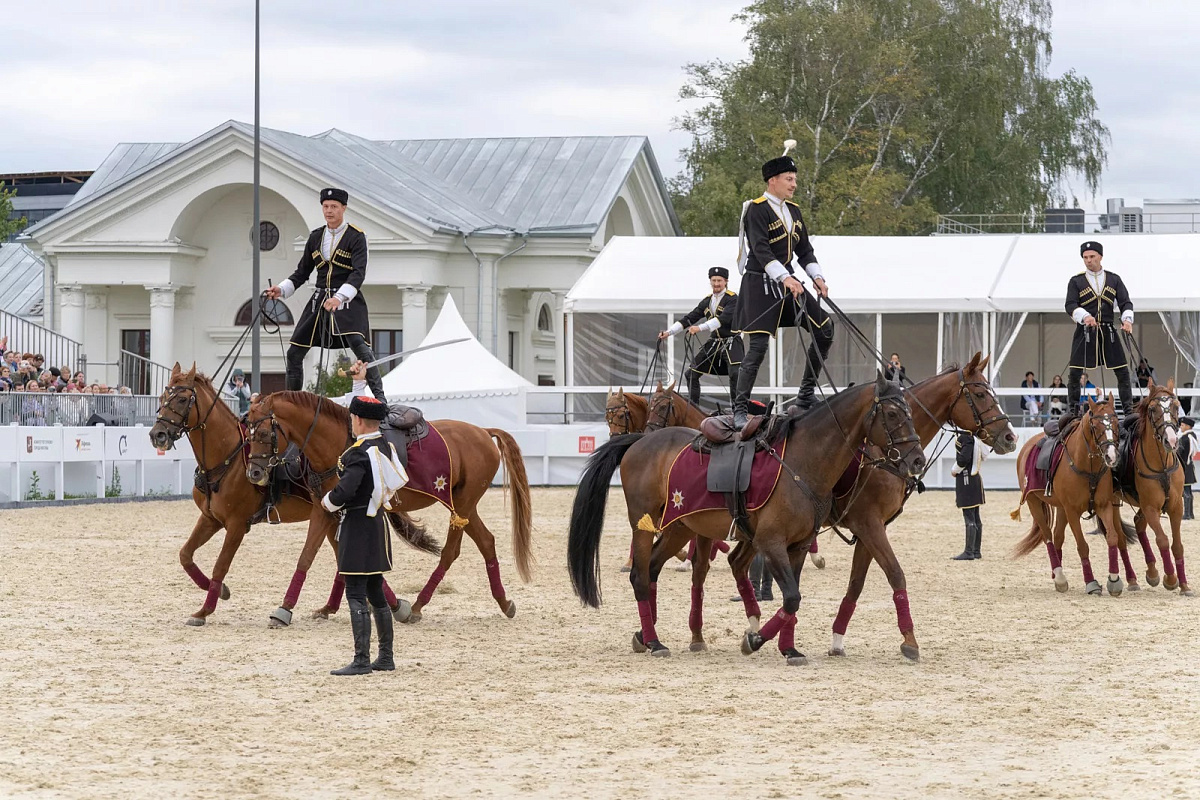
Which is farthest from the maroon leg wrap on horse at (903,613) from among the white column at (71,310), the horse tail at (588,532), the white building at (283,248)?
the white column at (71,310)

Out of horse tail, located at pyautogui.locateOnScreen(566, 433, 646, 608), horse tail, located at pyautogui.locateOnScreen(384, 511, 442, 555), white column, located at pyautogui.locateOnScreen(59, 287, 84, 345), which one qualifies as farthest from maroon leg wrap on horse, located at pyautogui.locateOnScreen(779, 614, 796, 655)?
white column, located at pyautogui.locateOnScreen(59, 287, 84, 345)

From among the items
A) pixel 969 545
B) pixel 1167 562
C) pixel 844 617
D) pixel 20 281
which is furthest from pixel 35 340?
pixel 844 617

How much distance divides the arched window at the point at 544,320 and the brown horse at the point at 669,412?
112 ft

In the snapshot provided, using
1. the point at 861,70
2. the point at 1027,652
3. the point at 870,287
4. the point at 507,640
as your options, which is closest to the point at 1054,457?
the point at 1027,652

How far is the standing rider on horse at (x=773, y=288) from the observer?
10.6 metres

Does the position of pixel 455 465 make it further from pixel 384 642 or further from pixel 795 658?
pixel 795 658

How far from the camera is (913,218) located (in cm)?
5084

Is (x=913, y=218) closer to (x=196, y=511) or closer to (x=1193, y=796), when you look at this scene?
(x=196, y=511)

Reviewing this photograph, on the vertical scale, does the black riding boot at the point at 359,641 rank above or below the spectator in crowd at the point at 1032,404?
below

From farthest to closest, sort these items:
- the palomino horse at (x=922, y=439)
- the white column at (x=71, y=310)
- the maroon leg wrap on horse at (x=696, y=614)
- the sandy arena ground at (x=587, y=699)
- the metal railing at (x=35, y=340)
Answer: the white column at (x=71, y=310) → the metal railing at (x=35, y=340) → the maroon leg wrap on horse at (x=696, y=614) → the palomino horse at (x=922, y=439) → the sandy arena ground at (x=587, y=699)

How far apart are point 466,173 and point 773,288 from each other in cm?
4155

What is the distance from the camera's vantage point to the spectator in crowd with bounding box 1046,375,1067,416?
29347 mm

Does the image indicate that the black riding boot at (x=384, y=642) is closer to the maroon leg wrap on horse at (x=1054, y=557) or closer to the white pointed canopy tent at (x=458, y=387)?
the maroon leg wrap on horse at (x=1054, y=557)

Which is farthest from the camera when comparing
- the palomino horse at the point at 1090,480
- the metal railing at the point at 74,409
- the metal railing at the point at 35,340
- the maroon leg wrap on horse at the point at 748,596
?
the metal railing at the point at 35,340
